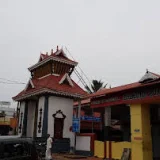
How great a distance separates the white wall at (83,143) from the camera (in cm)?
1989

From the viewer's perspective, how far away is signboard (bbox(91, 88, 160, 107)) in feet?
46.6

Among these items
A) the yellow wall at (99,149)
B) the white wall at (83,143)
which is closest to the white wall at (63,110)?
the white wall at (83,143)

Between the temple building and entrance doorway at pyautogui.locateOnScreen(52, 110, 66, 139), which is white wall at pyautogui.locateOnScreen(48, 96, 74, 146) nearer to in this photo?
the temple building


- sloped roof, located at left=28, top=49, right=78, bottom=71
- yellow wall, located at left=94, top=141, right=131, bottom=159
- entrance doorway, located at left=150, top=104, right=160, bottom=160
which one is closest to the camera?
yellow wall, located at left=94, top=141, right=131, bottom=159

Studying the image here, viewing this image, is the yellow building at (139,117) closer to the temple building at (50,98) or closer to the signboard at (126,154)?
the signboard at (126,154)

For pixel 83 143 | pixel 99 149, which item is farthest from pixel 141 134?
pixel 83 143

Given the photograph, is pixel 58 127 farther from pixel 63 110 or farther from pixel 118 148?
pixel 118 148

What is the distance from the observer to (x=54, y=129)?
22.1m

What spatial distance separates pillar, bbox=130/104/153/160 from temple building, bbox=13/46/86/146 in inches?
336

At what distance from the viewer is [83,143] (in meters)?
20.6

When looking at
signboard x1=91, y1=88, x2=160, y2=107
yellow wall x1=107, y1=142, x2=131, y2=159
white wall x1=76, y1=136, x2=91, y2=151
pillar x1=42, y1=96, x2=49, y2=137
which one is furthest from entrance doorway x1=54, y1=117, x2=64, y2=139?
yellow wall x1=107, y1=142, x2=131, y2=159

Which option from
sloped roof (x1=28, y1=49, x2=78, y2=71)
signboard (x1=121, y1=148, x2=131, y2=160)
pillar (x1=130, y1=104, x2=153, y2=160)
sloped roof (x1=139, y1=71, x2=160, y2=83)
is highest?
sloped roof (x1=28, y1=49, x2=78, y2=71)

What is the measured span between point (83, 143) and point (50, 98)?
186 inches

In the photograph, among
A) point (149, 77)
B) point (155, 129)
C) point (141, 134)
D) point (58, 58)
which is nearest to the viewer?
point (149, 77)
